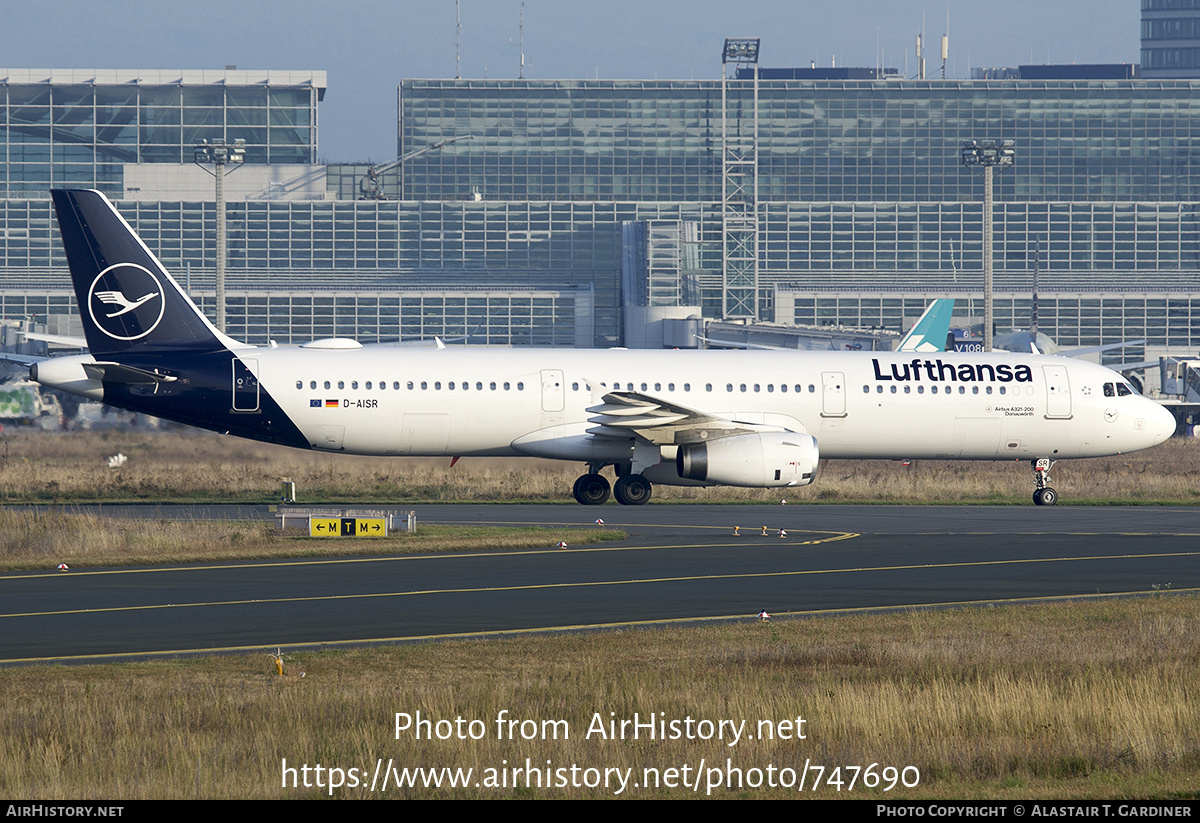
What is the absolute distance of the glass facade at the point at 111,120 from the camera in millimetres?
135625

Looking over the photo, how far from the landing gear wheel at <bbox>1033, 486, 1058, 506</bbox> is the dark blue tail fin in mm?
21017

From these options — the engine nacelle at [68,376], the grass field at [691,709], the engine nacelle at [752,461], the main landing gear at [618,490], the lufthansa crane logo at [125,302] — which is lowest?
the grass field at [691,709]

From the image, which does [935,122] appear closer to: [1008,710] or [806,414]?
[806,414]

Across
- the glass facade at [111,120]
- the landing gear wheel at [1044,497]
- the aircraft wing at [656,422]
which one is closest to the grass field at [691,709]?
the aircraft wing at [656,422]

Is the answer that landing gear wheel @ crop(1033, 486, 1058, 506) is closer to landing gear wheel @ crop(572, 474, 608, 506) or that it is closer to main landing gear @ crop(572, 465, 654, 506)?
main landing gear @ crop(572, 465, 654, 506)

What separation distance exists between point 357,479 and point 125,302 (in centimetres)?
1073

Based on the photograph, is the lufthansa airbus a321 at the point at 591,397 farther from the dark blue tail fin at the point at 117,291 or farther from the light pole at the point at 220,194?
the light pole at the point at 220,194

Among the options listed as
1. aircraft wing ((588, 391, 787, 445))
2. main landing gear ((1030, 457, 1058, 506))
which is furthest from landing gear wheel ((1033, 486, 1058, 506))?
aircraft wing ((588, 391, 787, 445))

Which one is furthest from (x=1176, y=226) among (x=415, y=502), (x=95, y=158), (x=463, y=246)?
(x=415, y=502)

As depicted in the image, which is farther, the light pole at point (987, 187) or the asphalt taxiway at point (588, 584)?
the light pole at point (987, 187)

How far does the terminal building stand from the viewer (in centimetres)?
11650

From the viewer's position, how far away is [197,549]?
23.8 m

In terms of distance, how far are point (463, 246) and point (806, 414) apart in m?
96.2

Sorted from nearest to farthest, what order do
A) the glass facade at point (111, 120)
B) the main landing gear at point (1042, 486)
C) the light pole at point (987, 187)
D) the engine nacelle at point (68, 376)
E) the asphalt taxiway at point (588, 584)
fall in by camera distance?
the asphalt taxiway at point (588, 584) < the engine nacelle at point (68, 376) < the main landing gear at point (1042, 486) < the light pole at point (987, 187) < the glass facade at point (111, 120)
